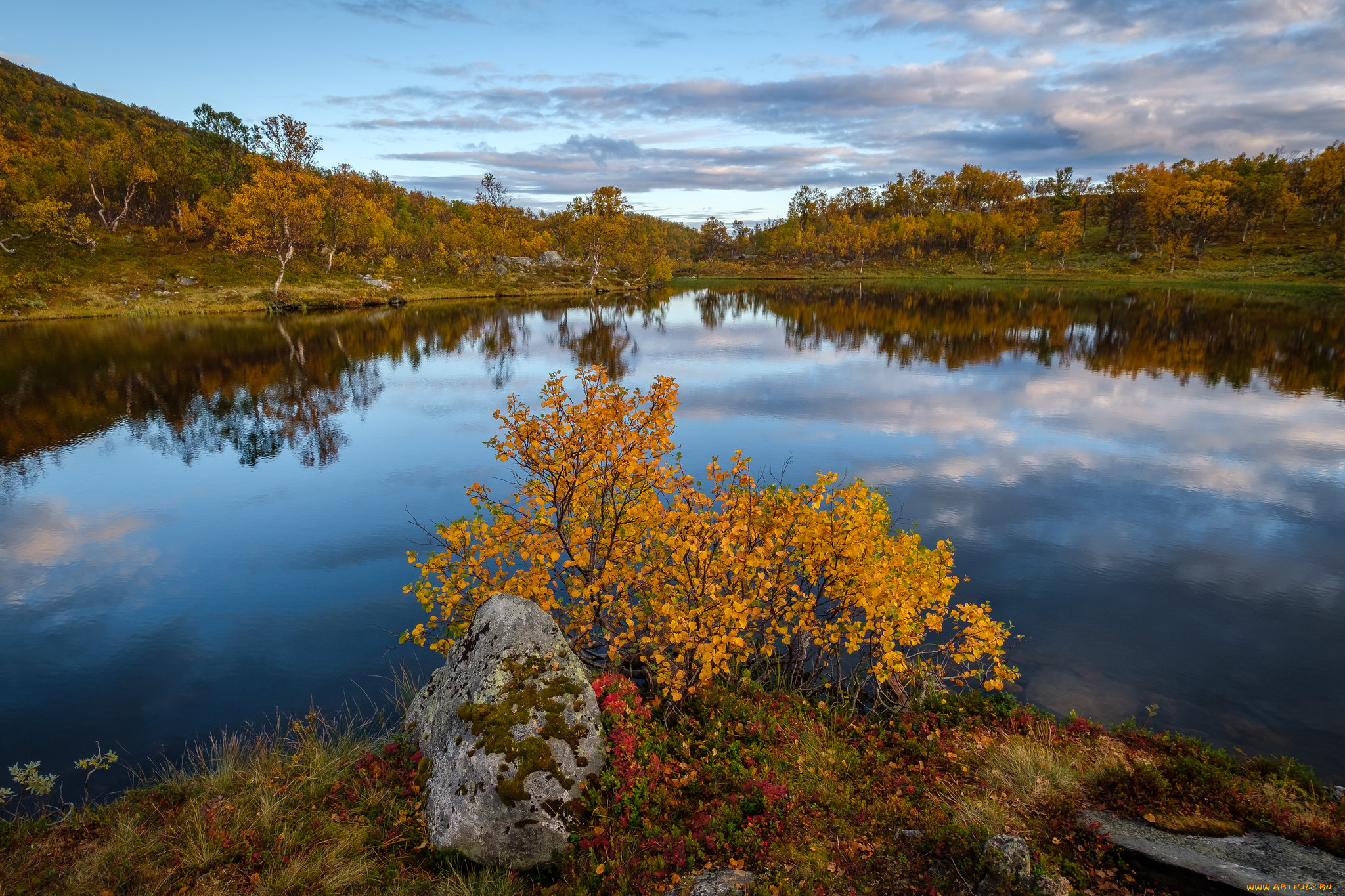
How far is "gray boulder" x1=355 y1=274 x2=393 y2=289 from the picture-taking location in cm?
10738

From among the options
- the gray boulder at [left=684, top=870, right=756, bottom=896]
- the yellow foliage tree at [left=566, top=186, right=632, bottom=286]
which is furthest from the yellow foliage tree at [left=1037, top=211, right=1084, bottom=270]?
the gray boulder at [left=684, top=870, right=756, bottom=896]

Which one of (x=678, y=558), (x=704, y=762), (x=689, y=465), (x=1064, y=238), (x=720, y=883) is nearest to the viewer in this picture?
(x=720, y=883)

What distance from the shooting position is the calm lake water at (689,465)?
46.2ft

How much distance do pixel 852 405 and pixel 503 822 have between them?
3472 cm

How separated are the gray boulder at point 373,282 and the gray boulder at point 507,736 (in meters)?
111

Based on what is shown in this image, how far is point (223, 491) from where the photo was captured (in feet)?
83.6

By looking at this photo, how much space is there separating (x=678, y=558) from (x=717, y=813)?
391cm

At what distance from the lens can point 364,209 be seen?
121m

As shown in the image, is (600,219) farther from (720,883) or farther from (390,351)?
(720,883)

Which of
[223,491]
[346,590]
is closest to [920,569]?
[346,590]

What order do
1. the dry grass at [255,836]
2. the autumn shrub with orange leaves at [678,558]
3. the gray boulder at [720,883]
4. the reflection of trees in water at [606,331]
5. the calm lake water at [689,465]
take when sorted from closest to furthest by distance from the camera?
the gray boulder at [720,883] < the dry grass at [255,836] < the autumn shrub with orange leaves at [678,558] < the calm lake water at [689,465] < the reflection of trees in water at [606,331]

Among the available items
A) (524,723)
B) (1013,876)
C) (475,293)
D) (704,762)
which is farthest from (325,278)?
(1013,876)

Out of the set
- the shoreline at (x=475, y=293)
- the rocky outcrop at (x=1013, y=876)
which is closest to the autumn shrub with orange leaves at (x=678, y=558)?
the rocky outcrop at (x=1013, y=876)

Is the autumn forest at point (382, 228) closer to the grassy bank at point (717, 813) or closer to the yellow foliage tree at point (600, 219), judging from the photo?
the yellow foliage tree at point (600, 219)
